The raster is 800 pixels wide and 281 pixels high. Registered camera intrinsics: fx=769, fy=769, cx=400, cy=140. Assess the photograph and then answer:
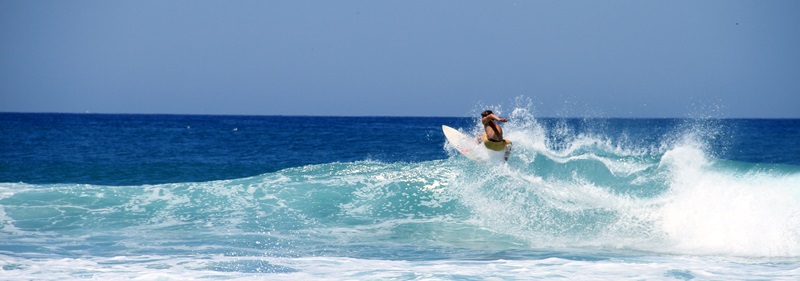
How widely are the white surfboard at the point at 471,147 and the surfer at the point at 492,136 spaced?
0.54 feet

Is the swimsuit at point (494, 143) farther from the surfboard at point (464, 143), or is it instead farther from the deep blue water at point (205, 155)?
the deep blue water at point (205, 155)

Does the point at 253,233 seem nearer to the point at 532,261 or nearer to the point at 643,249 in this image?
the point at 532,261

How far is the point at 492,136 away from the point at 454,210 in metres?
2.16

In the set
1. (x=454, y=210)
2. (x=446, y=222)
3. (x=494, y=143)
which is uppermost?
(x=494, y=143)

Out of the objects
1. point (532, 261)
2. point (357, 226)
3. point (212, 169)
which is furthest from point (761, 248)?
point (212, 169)

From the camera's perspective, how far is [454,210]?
625 inches

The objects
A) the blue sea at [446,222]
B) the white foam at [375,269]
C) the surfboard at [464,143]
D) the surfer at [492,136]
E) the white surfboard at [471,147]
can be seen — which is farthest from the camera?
the surfboard at [464,143]

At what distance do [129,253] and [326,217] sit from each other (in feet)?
16.4

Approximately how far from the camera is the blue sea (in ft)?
33.8

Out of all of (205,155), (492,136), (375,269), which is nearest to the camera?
(375,269)

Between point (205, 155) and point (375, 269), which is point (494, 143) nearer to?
point (375, 269)

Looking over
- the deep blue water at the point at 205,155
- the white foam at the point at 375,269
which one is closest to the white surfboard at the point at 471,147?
the white foam at the point at 375,269

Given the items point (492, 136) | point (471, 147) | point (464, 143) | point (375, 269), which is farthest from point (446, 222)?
point (375, 269)

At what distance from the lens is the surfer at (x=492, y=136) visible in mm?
13953
